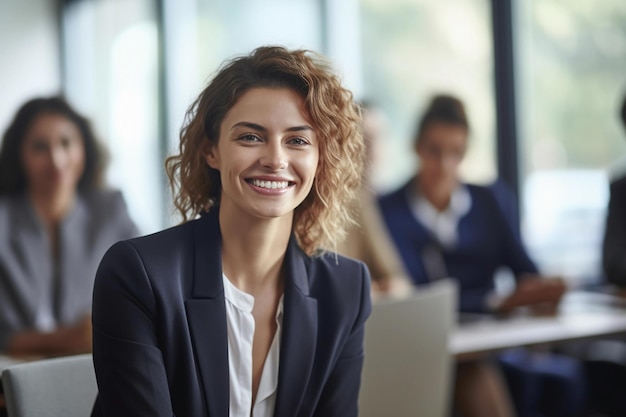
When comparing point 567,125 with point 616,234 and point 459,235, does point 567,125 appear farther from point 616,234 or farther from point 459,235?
point 459,235

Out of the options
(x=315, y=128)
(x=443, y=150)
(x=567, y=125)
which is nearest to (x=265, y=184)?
(x=315, y=128)

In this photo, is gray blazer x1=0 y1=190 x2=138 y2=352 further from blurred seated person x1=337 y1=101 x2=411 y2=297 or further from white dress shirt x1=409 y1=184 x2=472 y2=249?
white dress shirt x1=409 y1=184 x2=472 y2=249

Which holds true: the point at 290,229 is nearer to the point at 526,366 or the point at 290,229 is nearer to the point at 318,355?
the point at 318,355

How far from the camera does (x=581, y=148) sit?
15.1 ft

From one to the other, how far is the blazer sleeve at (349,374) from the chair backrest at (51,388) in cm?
42

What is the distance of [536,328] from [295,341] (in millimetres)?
1518

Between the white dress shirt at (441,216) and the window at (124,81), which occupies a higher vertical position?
the window at (124,81)

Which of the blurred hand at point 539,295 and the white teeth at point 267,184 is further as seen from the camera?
the blurred hand at point 539,295

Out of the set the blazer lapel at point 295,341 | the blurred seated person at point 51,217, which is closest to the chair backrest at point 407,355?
the blazer lapel at point 295,341

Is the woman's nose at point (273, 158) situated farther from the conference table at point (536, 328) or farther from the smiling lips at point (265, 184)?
the conference table at point (536, 328)

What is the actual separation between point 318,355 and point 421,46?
4.36 metres

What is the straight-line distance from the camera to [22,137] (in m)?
2.97

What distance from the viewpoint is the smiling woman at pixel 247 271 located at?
1298mm

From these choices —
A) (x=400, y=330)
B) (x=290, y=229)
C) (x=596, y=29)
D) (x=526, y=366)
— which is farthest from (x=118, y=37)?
(x=290, y=229)
